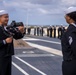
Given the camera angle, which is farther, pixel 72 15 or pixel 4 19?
pixel 4 19

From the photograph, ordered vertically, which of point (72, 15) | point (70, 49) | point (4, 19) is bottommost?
point (70, 49)

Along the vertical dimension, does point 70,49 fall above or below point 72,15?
below

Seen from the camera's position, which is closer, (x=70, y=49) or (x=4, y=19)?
(x=70, y=49)

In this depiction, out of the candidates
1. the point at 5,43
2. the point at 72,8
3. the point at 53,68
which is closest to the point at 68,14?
the point at 72,8

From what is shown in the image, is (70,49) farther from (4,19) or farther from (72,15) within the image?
(4,19)

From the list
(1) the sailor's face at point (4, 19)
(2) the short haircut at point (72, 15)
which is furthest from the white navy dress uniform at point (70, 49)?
(1) the sailor's face at point (4, 19)

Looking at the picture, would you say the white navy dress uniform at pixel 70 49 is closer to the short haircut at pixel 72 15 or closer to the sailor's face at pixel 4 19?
the short haircut at pixel 72 15

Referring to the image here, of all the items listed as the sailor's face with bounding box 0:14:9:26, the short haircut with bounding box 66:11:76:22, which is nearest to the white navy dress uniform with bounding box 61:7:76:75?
the short haircut with bounding box 66:11:76:22

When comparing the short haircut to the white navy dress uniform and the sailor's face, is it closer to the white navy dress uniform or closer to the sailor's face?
the white navy dress uniform

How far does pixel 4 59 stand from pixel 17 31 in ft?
1.91

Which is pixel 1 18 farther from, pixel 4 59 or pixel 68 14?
pixel 68 14

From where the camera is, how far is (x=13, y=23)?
6594 mm

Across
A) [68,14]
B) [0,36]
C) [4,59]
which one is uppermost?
[68,14]

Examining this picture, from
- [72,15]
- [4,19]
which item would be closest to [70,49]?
[72,15]
